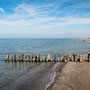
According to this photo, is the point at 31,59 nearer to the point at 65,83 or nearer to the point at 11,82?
the point at 11,82

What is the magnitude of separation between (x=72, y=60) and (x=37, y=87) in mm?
13817

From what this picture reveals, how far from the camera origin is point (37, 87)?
36.9ft

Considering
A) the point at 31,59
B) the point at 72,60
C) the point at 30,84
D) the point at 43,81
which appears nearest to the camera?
the point at 30,84

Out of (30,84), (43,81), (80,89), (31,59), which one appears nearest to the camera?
(80,89)

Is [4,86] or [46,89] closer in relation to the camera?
[46,89]

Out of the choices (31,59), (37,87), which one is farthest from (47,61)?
(37,87)

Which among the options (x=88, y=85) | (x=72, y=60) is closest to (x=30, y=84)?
(x=88, y=85)

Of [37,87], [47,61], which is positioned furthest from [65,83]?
[47,61]

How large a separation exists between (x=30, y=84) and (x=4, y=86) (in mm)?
2844

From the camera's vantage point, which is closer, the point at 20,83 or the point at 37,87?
the point at 37,87

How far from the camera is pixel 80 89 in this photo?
10.4 metres

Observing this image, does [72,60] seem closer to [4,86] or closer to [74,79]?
[74,79]

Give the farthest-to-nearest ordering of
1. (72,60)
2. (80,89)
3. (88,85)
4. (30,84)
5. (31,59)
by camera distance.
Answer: (31,59) < (72,60) < (30,84) < (88,85) < (80,89)

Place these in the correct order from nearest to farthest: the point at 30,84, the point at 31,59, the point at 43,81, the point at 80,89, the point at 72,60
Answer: the point at 80,89 < the point at 30,84 < the point at 43,81 < the point at 72,60 < the point at 31,59
